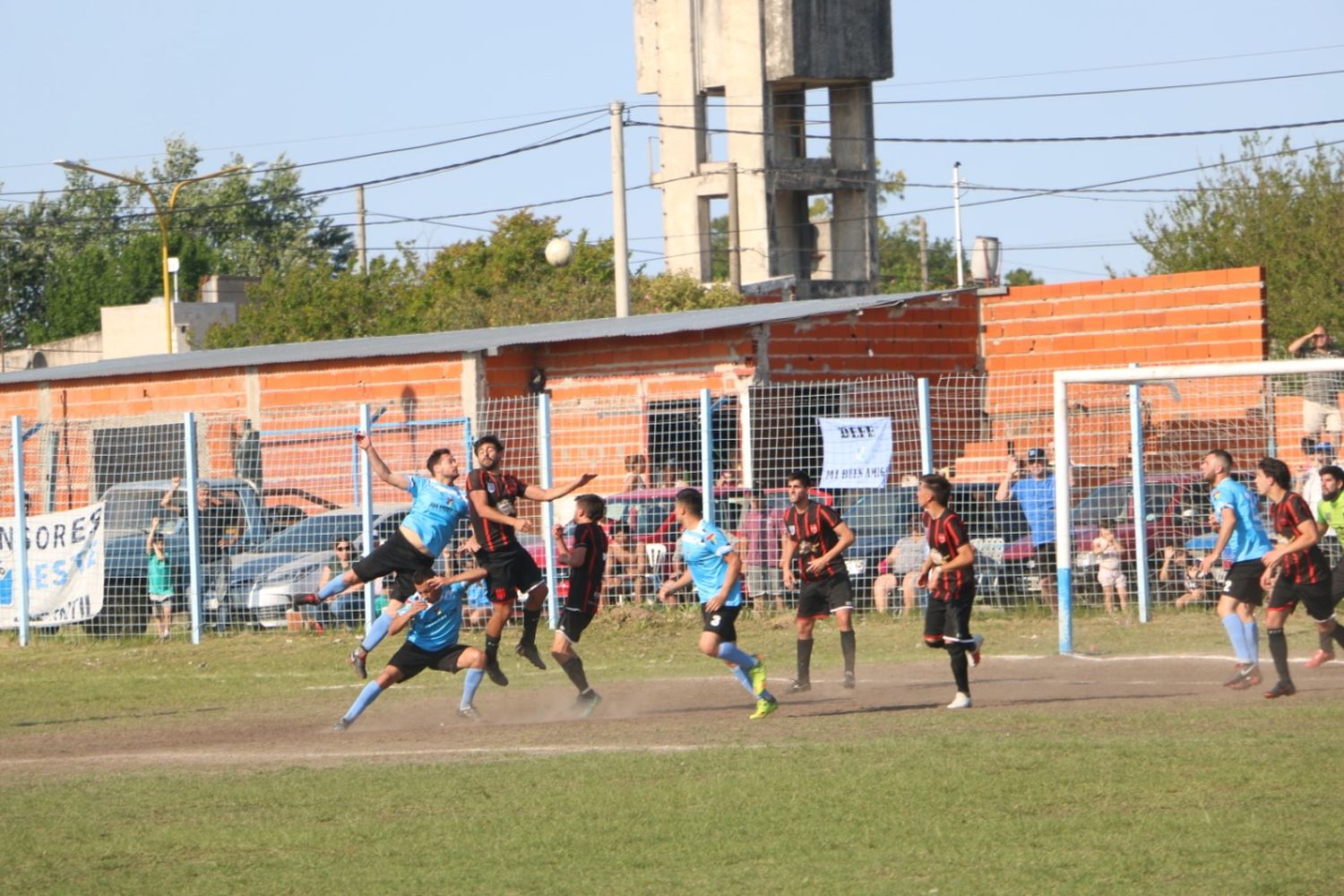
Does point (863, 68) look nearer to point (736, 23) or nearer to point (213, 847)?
point (736, 23)

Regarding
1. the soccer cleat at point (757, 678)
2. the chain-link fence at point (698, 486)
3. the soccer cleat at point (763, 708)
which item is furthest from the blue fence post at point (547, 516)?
the soccer cleat at point (763, 708)

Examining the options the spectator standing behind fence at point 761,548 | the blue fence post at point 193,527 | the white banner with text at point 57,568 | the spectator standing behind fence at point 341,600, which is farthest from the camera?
the white banner with text at point 57,568

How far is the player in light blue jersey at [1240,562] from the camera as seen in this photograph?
13.3 meters

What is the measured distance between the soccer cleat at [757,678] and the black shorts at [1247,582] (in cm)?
348

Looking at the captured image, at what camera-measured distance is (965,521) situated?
19156 mm

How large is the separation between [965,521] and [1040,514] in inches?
31.1

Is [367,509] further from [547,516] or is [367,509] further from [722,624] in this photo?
[722,624]

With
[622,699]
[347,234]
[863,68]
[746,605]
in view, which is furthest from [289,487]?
[347,234]

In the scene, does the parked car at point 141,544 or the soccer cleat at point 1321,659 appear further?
the parked car at point 141,544

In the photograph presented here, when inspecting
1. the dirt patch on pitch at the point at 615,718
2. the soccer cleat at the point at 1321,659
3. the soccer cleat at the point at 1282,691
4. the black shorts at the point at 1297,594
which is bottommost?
the dirt patch on pitch at the point at 615,718

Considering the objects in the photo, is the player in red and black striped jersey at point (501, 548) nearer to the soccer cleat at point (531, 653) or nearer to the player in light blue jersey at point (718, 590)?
the soccer cleat at point (531, 653)

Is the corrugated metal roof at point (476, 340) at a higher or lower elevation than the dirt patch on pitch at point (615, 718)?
higher

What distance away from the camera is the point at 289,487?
21.9 m

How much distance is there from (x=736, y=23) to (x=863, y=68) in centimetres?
394
